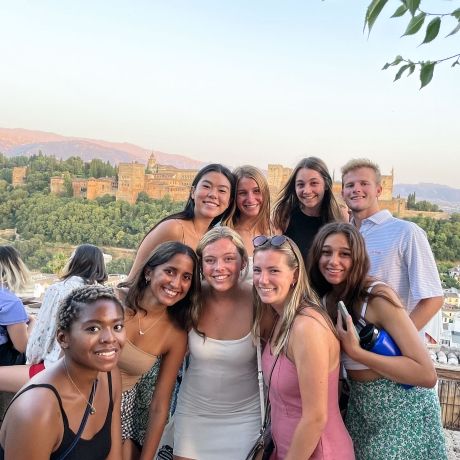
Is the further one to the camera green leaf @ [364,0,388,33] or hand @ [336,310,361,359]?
hand @ [336,310,361,359]

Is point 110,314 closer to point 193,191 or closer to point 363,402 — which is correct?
point 363,402

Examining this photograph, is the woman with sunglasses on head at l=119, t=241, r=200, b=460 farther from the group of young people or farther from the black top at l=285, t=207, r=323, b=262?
the black top at l=285, t=207, r=323, b=262

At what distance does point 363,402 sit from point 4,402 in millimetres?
1903

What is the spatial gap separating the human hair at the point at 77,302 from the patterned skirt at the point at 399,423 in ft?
2.89

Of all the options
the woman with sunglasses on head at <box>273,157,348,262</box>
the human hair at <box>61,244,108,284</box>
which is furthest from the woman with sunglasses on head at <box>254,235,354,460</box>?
the human hair at <box>61,244,108,284</box>

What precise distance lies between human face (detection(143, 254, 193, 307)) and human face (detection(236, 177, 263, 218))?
858 millimetres

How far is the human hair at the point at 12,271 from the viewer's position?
284 centimetres

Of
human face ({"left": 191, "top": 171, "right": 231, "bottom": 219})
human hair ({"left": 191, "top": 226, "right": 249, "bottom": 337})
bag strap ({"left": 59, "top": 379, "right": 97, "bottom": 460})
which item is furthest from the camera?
human face ({"left": 191, "top": 171, "right": 231, "bottom": 219})

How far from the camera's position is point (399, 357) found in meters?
1.45

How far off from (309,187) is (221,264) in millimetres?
970

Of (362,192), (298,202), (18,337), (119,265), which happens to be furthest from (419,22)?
(119,265)

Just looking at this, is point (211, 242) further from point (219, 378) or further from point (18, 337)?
point (18, 337)

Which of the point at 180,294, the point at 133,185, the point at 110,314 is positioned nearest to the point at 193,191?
the point at 180,294

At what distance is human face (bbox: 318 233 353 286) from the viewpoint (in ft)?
5.56
